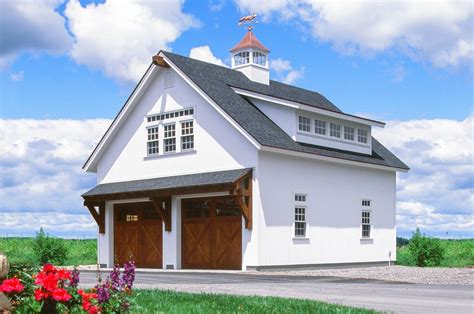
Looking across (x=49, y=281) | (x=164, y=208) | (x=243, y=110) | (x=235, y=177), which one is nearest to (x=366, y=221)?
(x=243, y=110)

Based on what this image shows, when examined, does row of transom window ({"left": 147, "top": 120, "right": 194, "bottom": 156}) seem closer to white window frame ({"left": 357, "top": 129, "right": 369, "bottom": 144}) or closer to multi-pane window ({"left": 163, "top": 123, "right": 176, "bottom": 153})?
multi-pane window ({"left": 163, "top": 123, "right": 176, "bottom": 153})

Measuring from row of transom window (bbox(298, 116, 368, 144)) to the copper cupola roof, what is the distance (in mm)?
5789

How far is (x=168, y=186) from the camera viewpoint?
29.9 m

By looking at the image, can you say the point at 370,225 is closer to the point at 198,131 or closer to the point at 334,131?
the point at 334,131

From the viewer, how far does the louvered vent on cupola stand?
3198 centimetres

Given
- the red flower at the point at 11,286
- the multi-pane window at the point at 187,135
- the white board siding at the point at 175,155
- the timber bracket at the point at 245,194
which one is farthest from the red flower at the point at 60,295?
the multi-pane window at the point at 187,135

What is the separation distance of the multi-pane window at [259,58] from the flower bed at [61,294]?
2596 cm

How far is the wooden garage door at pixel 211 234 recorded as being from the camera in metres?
28.6

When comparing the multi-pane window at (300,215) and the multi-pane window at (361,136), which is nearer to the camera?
the multi-pane window at (300,215)

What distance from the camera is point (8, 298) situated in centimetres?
1073

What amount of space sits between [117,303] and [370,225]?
82.6 feet

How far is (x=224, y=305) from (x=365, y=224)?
71.9ft

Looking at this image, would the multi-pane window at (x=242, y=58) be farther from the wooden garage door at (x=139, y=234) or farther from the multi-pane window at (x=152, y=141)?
the wooden garage door at (x=139, y=234)

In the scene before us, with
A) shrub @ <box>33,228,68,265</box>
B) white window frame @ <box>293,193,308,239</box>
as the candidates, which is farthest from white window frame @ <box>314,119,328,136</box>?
shrub @ <box>33,228,68,265</box>
